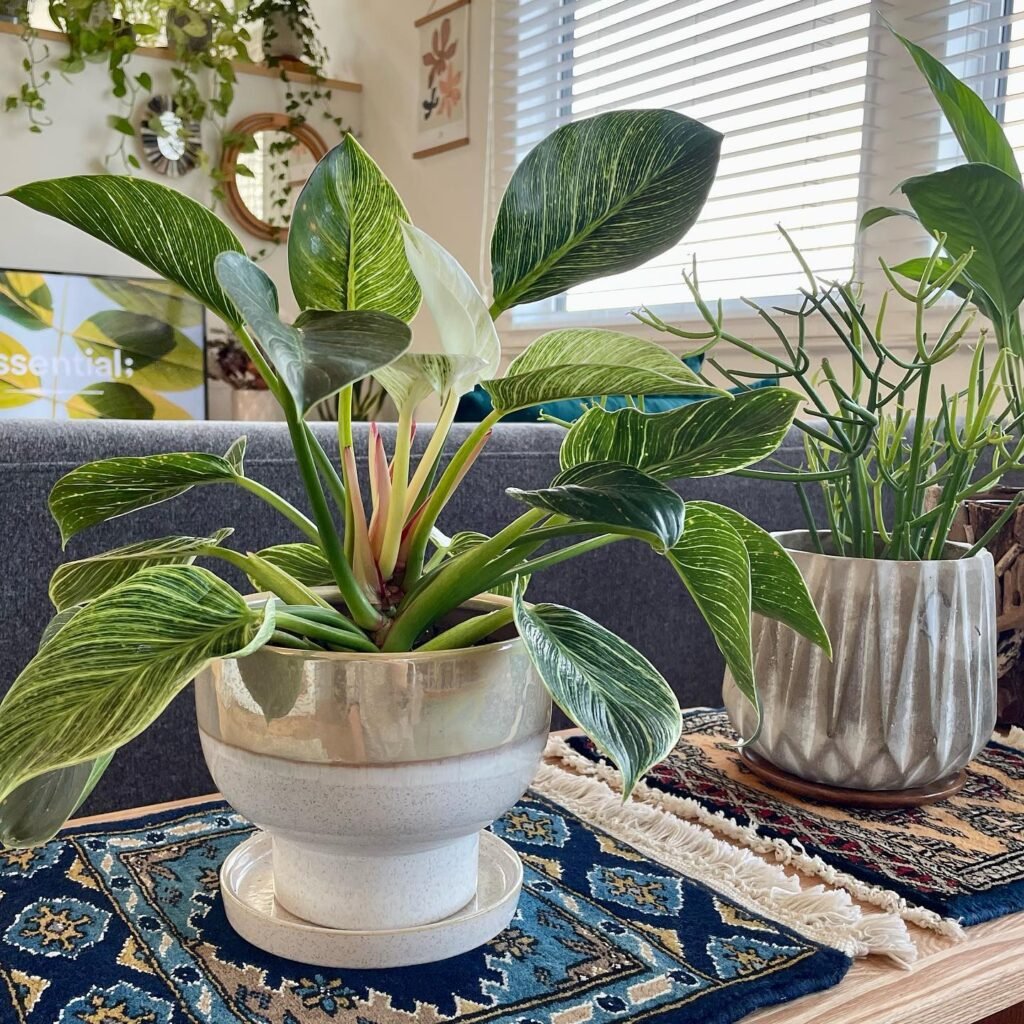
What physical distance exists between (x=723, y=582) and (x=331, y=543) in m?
0.17

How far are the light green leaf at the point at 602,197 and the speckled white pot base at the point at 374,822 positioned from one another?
206 millimetres

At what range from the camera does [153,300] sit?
11.1 feet

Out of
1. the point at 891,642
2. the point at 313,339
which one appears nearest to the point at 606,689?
the point at 313,339

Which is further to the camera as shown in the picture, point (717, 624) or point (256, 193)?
point (256, 193)

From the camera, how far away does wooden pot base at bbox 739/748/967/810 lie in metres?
0.69

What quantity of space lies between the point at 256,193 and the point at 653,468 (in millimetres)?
3413

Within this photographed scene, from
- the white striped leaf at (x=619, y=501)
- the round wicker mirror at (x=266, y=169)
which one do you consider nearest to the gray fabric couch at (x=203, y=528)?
the white striped leaf at (x=619, y=501)

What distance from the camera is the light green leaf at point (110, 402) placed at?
3.20 m

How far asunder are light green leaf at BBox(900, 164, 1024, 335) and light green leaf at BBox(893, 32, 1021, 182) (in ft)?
0.21

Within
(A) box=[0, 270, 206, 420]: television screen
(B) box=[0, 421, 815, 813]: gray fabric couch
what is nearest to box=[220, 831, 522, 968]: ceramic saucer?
(B) box=[0, 421, 815, 813]: gray fabric couch

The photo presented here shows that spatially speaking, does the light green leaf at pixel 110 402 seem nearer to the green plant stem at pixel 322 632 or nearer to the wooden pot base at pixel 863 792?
the wooden pot base at pixel 863 792

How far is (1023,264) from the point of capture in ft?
2.39

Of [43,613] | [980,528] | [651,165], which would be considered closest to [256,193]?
[43,613]

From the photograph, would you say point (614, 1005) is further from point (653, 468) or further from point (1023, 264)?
point (1023, 264)
